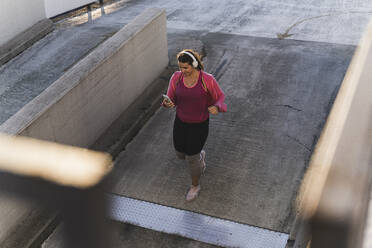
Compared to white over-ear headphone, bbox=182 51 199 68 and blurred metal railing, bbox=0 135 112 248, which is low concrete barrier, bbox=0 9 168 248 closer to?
white over-ear headphone, bbox=182 51 199 68

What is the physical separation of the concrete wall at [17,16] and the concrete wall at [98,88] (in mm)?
3250

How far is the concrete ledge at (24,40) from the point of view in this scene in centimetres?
895

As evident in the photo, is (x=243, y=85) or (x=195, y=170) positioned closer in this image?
(x=195, y=170)

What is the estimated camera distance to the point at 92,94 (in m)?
5.97

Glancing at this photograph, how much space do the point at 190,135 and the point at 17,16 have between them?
649 centimetres

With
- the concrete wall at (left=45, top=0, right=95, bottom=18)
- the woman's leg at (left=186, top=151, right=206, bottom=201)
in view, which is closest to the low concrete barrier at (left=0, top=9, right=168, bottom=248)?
the woman's leg at (left=186, top=151, right=206, bottom=201)

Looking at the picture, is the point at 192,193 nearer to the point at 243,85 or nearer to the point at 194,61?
the point at 194,61

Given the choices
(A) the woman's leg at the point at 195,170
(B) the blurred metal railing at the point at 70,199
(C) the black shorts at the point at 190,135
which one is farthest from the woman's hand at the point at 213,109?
(B) the blurred metal railing at the point at 70,199

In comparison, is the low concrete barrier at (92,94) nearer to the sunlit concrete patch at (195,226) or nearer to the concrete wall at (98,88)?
the concrete wall at (98,88)

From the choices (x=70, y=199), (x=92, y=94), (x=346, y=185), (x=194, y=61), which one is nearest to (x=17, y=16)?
(x=92, y=94)

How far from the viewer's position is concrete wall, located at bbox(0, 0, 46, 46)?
30.2 feet

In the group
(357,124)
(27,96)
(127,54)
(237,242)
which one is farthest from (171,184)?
(357,124)

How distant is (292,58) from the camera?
8.45m

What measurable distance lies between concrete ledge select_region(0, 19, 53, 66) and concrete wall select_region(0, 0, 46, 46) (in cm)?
10
